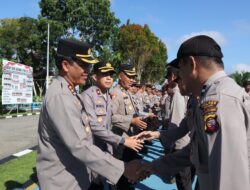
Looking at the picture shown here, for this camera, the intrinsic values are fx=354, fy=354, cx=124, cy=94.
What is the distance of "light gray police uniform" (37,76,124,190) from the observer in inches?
98.6

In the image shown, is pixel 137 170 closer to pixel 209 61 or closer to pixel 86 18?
pixel 209 61

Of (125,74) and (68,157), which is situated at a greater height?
(125,74)

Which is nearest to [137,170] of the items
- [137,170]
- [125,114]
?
[137,170]

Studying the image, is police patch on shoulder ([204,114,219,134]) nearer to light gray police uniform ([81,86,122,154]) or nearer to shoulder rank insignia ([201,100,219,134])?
shoulder rank insignia ([201,100,219,134])

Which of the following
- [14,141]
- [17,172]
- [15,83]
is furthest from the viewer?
[15,83]

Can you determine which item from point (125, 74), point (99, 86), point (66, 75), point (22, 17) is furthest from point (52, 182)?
point (22, 17)

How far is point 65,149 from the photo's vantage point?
2613 mm

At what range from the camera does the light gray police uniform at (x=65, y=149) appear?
2.50 m

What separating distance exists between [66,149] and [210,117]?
126cm

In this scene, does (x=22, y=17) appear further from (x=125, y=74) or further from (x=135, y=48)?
(x=125, y=74)

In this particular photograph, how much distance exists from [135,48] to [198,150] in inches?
1712

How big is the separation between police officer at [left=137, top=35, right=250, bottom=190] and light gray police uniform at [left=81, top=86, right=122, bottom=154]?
2098 millimetres

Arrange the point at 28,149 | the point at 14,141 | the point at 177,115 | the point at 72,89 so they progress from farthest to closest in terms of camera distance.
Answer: the point at 14,141
the point at 28,149
the point at 177,115
the point at 72,89

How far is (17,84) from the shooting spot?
19938 millimetres
